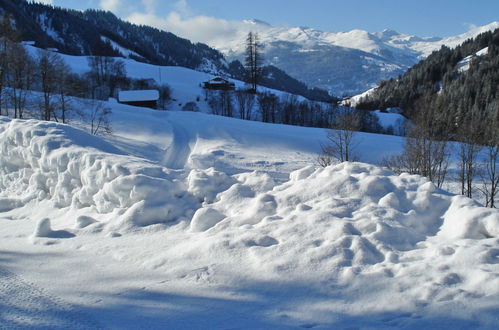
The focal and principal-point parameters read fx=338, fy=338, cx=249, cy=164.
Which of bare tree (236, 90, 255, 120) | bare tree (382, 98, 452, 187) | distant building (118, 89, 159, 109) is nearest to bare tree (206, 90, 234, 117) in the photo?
bare tree (236, 90, 255, 120)

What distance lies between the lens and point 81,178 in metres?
7.83

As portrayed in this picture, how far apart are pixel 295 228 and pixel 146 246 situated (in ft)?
8.18

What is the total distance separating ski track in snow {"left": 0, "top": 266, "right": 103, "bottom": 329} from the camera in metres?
3.81

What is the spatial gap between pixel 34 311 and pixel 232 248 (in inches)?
103

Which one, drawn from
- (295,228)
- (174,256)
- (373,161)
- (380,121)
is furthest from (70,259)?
(380,121)

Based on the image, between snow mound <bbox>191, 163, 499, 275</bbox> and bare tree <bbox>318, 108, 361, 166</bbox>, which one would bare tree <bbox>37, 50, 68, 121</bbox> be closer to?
bare tree <bbox>318, 108, 361, 166</bbox>

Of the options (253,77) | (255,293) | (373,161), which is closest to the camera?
(255,293)

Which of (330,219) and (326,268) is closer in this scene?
(326,268)

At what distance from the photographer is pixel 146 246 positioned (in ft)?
18.5

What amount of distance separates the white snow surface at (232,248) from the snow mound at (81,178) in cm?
3

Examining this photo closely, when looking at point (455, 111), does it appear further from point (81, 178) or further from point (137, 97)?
point (137, 97)

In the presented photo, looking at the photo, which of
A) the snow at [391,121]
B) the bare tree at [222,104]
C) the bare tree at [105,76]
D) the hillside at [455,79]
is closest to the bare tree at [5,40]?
the bare tree at [105,76]

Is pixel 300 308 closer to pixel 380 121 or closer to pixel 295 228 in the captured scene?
pixel 295 228

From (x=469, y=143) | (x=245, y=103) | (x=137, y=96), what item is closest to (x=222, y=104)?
(x=245, y=103)
